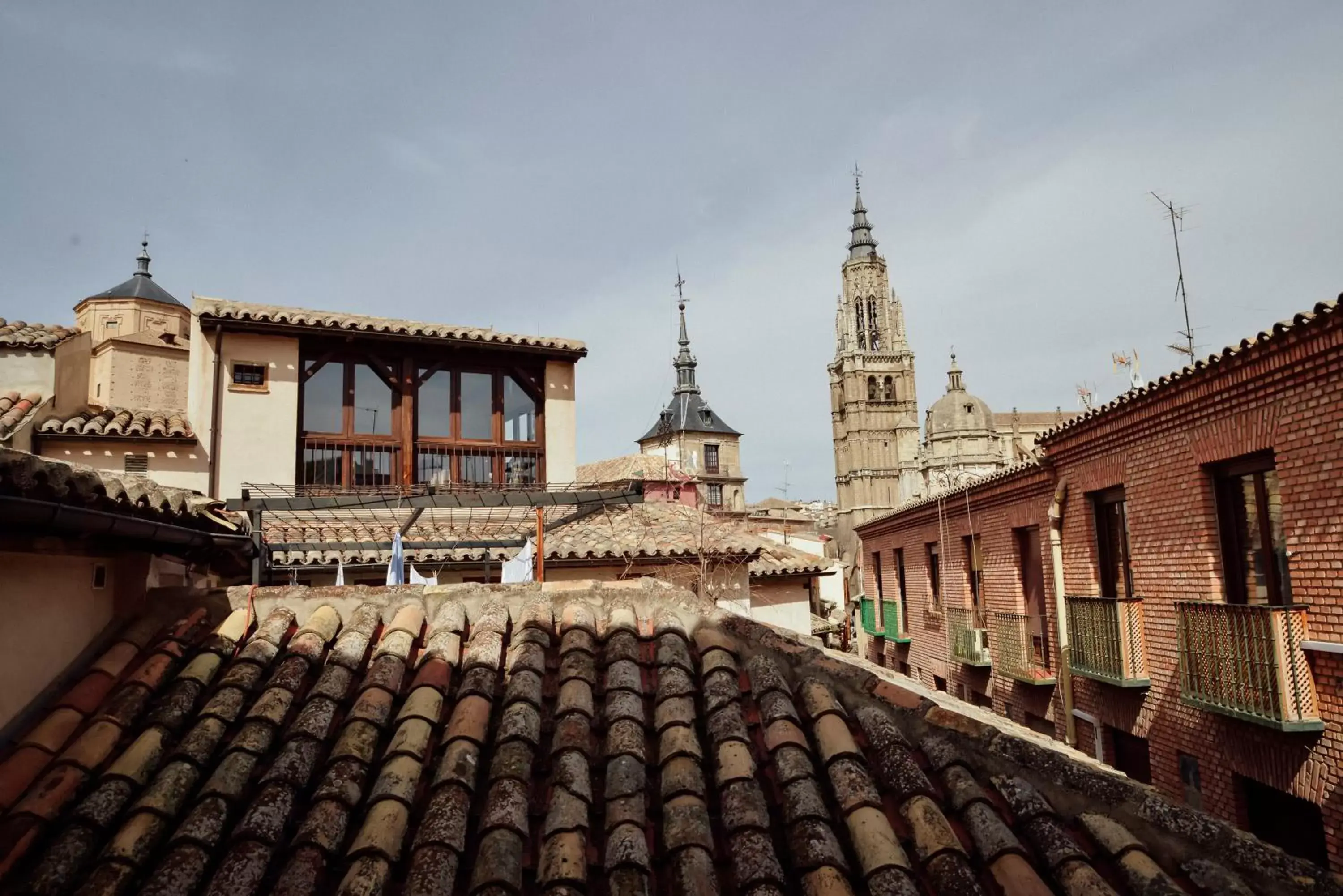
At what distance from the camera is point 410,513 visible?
16703 mm

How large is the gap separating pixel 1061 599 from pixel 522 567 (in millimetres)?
8056

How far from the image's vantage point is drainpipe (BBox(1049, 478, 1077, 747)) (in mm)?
13305

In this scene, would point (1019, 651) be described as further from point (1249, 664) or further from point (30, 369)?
point (30, 369)

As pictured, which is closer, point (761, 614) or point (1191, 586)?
point (1191, 586)

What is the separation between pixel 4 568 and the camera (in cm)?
405

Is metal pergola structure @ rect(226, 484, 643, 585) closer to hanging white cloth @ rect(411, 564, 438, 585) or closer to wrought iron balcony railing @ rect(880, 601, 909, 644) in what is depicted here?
hanging white cloth @ rect(411, 564, 438, 585)

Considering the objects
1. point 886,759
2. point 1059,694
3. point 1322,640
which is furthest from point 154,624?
point 1059,694

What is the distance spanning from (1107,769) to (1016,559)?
41.3 ft

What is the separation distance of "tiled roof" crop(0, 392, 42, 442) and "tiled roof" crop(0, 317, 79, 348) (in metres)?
1.13

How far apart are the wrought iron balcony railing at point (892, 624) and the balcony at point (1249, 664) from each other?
526 inches

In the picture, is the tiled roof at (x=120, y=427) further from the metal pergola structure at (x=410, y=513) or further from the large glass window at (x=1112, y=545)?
the large glass window at (x=1112, y=545)

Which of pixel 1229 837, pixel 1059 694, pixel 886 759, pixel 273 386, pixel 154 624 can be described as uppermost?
pixel 273 386

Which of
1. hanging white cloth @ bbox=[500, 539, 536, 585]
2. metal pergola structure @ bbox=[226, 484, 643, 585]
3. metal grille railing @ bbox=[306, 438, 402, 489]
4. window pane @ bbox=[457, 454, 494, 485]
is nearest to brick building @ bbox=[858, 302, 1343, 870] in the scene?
hanging white cloth @ bbox=[500, 539, 536, 585]

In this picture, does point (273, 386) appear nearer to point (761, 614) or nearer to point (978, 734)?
point (761, 614)
